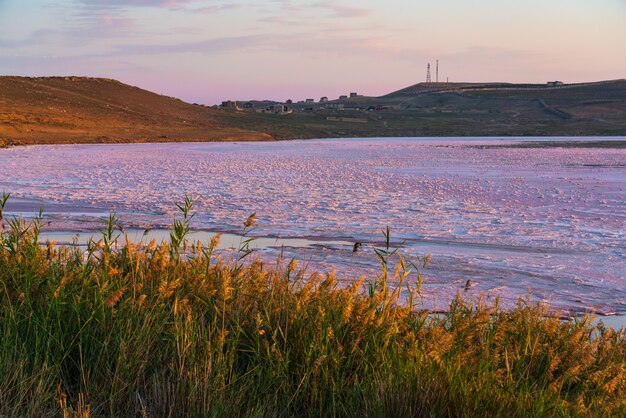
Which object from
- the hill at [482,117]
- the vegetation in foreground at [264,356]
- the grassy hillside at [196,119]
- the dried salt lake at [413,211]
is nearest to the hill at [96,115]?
the grassy hillside at [196,119]

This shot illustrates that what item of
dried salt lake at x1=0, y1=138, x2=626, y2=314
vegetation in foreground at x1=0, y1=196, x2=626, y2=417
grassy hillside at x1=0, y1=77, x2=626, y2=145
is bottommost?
dried salt lake at x1=0, y1=138, x2=626, y2=314

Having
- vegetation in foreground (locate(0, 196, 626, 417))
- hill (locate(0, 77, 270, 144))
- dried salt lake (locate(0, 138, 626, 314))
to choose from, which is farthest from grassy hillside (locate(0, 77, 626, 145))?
vegetation in foreground (locate(0, 196, 626, 417))

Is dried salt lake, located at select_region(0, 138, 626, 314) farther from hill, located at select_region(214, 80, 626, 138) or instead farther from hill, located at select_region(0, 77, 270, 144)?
hill, located at select_region(214, 80, 626, 138)

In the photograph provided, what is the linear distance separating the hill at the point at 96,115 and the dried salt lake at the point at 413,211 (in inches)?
902

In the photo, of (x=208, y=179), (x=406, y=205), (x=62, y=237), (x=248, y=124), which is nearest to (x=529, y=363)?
(x=62, y=237)

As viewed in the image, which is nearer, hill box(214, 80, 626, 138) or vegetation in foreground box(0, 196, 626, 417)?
vegetation in foreground box(0, 196, 626, 417)

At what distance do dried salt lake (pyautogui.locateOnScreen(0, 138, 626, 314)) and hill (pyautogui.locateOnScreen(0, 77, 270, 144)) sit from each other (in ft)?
75.2

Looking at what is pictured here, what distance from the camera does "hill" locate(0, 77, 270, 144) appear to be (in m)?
47.7

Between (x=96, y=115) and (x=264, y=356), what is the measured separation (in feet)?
184

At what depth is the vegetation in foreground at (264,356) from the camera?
3.74 metres

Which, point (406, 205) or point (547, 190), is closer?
point (406, 205)

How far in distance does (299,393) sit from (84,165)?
22.1 metres

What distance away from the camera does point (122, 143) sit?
1801 inches

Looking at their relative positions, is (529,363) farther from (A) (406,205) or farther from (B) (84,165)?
(B) (84,165)
